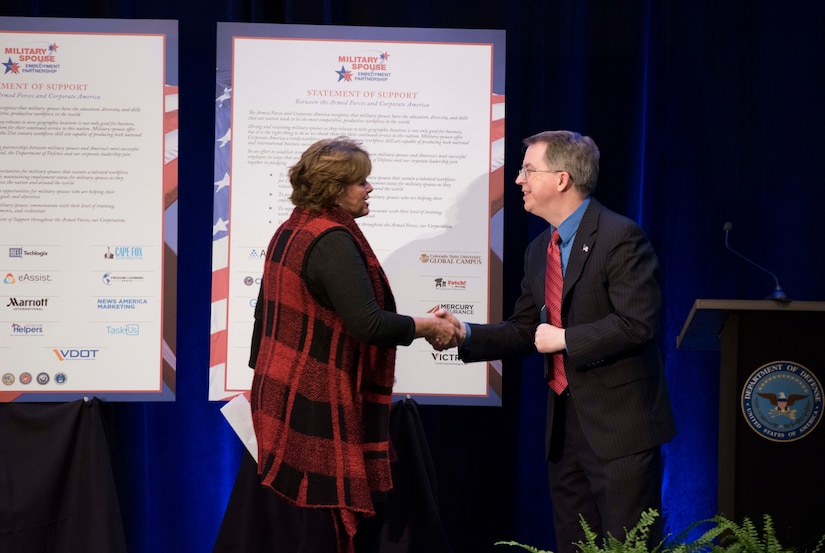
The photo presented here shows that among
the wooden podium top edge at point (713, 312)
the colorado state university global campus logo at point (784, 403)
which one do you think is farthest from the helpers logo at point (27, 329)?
the colorado state university global campus logo at point (784, 403)

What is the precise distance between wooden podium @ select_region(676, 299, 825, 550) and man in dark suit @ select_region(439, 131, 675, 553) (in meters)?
0.29

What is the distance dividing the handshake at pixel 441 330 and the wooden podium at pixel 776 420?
820 mm

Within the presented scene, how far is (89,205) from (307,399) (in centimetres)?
157

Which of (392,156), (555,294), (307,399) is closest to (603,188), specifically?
(392,156)

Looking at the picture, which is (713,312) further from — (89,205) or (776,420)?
(89,205)

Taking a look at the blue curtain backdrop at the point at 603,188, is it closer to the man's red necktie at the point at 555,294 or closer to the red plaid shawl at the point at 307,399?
the man's red necktie at the point at 555,294

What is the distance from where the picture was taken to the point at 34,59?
3627 millimetres

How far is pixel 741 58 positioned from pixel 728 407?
180 cm

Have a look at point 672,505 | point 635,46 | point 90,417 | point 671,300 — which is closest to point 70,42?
point 90,417

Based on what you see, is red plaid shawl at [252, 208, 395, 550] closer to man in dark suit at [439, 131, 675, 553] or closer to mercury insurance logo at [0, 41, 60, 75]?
man in dark suit at [439, 131, 675, 553]

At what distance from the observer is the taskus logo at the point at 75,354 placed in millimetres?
3586

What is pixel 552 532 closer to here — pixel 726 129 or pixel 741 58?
pixel 726 129

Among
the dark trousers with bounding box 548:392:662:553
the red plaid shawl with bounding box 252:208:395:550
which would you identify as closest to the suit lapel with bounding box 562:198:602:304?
the dark trousers with bounding box 548:392:662:553

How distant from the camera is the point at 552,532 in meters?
4.16
